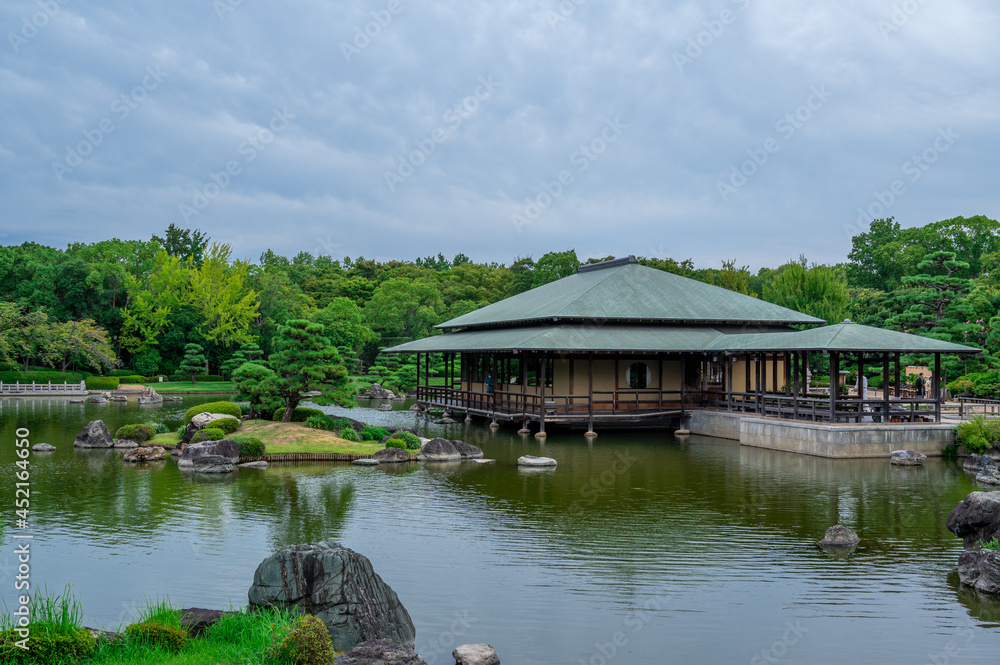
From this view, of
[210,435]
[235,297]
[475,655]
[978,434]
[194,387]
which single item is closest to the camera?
[475,655]

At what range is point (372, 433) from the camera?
75.0ft

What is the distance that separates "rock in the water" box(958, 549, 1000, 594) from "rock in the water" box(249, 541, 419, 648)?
737 cm

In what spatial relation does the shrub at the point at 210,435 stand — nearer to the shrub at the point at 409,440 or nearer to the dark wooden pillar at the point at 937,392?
the shrub at the point at 409,440

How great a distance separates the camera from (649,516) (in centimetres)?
1397

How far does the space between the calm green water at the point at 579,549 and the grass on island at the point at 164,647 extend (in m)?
1.73

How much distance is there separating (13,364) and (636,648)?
52296 mm

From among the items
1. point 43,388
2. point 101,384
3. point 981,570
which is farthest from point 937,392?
point 43,388

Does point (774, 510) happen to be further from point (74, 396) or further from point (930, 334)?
point (74, 396)

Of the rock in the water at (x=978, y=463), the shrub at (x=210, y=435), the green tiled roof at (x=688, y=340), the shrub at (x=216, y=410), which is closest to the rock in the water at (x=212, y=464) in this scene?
the shrub at (x=210, y=435)

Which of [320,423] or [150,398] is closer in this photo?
[320,423]

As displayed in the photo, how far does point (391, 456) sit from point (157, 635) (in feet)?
43.2

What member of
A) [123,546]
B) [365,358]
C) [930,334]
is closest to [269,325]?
[365,358]

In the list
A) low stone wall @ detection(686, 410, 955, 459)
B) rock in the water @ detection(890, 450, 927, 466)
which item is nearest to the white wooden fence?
low stone wall @ detection(686, 410, 955, 459)

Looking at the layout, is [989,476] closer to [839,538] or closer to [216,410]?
[839,538]
